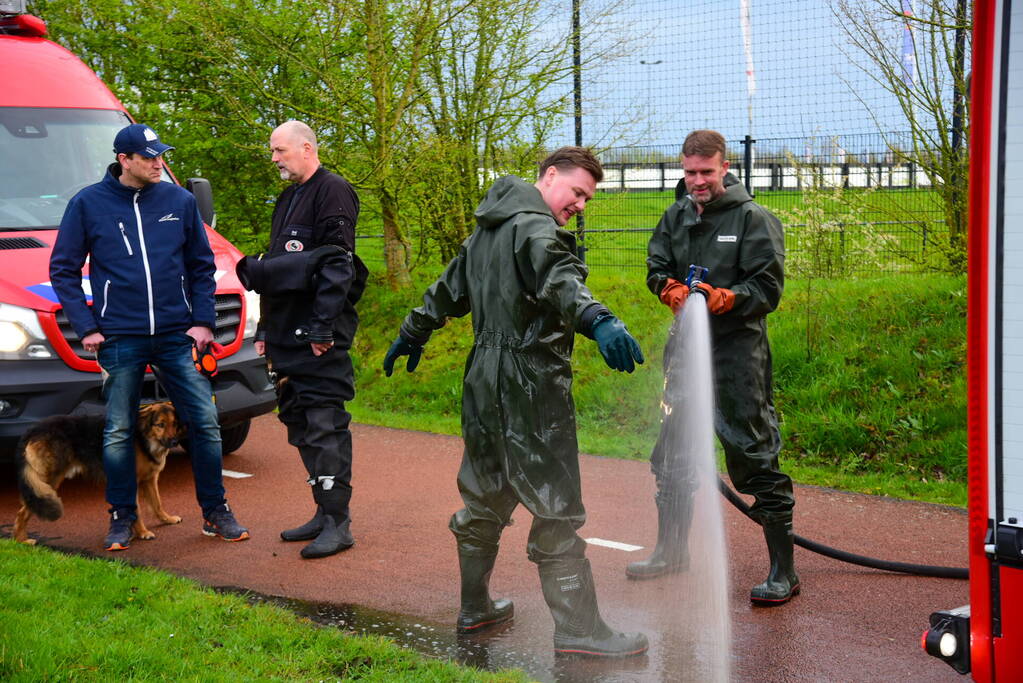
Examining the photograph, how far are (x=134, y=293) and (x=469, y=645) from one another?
9.01ft

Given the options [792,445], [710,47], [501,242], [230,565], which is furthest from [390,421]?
[501,242]

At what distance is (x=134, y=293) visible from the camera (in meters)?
6.11

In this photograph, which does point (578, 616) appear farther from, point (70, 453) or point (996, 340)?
point (70, 453)

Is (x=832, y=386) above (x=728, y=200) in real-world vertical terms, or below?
below

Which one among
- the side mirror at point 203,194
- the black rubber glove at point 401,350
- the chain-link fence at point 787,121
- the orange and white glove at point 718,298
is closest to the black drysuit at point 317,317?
the black rubber glove at point 401,350

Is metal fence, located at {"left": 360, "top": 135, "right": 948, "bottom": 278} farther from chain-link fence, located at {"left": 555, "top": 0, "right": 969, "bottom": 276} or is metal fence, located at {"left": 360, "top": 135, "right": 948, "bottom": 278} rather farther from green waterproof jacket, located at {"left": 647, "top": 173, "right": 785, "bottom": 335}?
green waterproof jacket, located at {"left": 647, "top": 173, "right": 785, "bottom": 335}

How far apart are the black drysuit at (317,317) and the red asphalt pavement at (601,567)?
1.86 ft

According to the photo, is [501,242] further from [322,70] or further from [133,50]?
[133,50]

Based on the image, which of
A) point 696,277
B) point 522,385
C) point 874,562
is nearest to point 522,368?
point 522,385

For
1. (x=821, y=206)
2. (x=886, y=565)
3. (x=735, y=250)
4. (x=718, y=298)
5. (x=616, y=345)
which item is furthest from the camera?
(x=821, y=206)

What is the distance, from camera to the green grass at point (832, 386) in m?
8.09

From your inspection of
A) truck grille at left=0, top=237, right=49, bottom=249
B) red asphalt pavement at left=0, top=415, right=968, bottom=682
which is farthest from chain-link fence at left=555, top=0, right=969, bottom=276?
truck grille at left=0, top=237, right=49, bottom=249

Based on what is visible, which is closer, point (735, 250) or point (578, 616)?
point (578, 616)

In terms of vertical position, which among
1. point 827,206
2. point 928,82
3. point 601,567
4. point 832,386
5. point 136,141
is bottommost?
point 601,567
